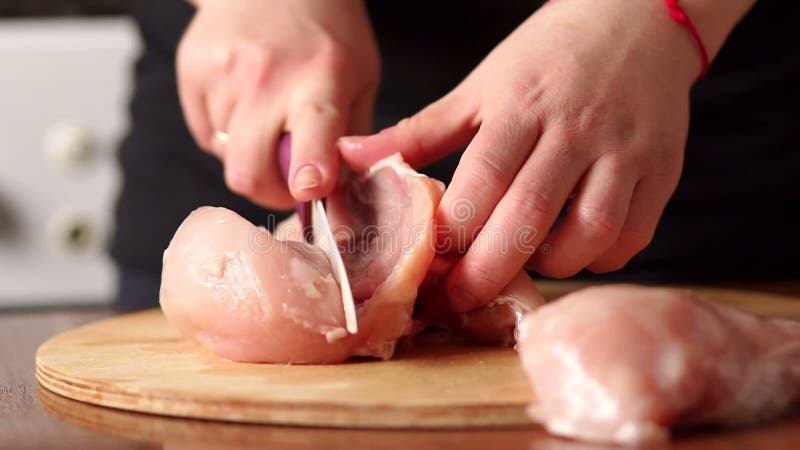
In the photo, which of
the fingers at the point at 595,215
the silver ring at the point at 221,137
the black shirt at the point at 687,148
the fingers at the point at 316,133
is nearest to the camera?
the fingers at the point at 595,215

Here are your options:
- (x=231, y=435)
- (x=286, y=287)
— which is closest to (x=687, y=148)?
(x=286, y=287)

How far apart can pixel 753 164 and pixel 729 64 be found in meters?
0.18

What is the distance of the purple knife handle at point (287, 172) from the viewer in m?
1.53

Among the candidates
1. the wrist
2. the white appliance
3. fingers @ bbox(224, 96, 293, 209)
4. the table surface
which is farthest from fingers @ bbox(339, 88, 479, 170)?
the white appliance

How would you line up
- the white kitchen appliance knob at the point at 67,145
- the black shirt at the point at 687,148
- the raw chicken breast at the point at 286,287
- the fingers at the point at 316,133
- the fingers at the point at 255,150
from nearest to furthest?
1. the raw chicken breast at the point at 286,287
2. the fingers at the point at 316,133
3. the fingers at the point at 255,150
4. the black shirt at the point at 687,148
5. the white kitchen appliance knob at the point at 67,145

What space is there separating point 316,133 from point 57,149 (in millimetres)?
2129

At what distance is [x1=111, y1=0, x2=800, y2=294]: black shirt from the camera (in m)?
1.90

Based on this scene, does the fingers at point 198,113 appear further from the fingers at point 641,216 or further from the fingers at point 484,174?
the fingers at point 641,216

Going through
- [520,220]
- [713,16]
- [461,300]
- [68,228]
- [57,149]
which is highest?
[713,16]

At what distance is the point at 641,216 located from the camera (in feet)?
4.65

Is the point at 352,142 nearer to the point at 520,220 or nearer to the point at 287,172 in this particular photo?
the point at 287,172

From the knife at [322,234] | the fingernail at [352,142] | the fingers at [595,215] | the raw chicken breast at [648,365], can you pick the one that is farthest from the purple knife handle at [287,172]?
the raw chicken breast at [648,365]

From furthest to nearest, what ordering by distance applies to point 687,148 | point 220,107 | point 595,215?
point 687,148, point 220,107, point 595,215

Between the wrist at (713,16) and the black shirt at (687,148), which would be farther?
the black shirt at (687,148)
